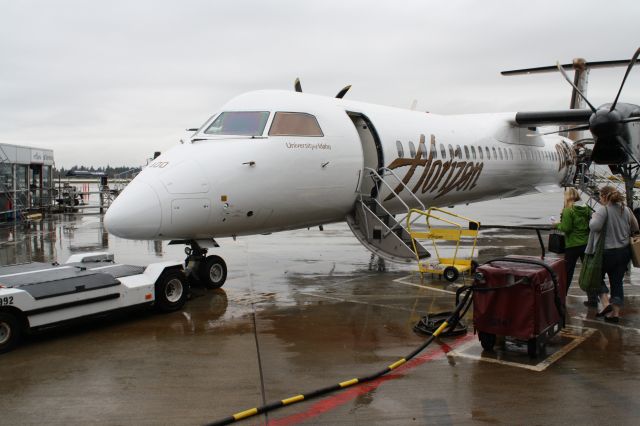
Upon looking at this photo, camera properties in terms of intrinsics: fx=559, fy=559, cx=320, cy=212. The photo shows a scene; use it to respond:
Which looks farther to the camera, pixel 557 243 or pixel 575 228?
pixel 557 243

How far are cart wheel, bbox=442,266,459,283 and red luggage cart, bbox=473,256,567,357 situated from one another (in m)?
3.92

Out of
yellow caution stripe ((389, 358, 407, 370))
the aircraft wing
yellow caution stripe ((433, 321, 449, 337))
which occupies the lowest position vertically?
yellow caution stripe ((389, 358, 407, 370))

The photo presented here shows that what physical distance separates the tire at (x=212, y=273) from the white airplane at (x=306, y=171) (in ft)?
0.07

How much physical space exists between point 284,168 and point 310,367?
14.3 ft

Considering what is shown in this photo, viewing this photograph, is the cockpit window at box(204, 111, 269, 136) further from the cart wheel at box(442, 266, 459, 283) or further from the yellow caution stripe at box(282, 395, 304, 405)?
the yellow caution stripe at box(282, 395, 304, 405)

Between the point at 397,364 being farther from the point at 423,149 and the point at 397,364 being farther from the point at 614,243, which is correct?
the point at 423,149

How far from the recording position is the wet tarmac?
15.1 ft

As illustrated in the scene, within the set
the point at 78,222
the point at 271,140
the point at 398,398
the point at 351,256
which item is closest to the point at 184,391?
the point at 398,398

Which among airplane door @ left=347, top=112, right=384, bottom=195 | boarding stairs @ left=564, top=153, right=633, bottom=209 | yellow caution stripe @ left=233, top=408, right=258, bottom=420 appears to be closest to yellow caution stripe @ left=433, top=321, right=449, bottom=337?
yellow caution stripe @ left=233, top=408, right=258, bottom=420

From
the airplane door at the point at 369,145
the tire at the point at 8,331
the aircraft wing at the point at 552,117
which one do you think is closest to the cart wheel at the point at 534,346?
the tire at the point at 8,331

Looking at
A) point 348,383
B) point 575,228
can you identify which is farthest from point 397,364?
point 575,228

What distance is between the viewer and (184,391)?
504cm

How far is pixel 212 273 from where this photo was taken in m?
9.67

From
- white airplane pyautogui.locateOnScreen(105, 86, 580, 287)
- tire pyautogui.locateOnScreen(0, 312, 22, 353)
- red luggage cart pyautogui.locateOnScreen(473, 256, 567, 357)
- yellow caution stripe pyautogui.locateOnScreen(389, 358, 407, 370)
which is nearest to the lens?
yellow caution stripe pyautogui.locateOnScreen(389, 358, 407, 370)
